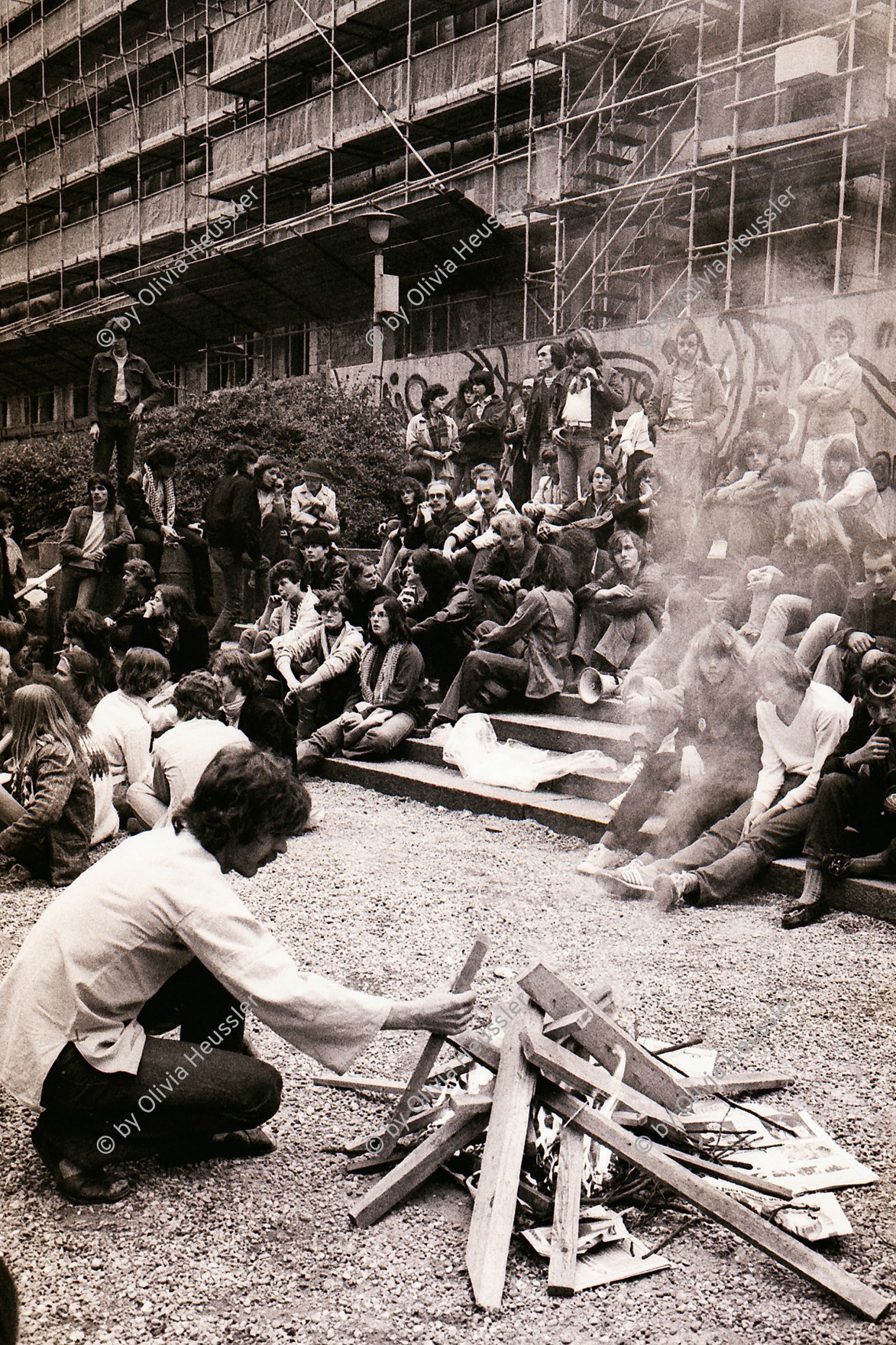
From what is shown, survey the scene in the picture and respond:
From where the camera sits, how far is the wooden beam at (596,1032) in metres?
3.74

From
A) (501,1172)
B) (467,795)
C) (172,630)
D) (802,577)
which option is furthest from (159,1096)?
(172,630)

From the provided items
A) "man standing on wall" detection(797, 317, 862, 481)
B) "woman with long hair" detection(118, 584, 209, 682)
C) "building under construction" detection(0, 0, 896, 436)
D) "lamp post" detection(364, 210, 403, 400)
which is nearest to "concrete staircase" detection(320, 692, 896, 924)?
"woman with long hair" detection(118, 584, 209, 682)

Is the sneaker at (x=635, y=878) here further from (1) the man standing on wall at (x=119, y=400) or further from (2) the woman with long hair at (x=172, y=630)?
(1) the man standing on wall at (x=119, y=400)

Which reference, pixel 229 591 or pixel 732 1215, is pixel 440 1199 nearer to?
pixel 732 1215

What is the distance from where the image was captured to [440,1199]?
359 cm

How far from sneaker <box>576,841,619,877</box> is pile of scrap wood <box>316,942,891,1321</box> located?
2.75 meters

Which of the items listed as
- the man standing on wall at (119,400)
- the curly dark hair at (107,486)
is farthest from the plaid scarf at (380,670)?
the man standing on wall at (119,400)

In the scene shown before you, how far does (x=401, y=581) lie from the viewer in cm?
1076

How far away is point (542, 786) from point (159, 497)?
6946 millimetres

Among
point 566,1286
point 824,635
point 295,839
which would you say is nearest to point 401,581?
point 295,839

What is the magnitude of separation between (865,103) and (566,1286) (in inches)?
529

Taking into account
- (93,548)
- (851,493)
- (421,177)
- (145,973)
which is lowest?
(145,973)

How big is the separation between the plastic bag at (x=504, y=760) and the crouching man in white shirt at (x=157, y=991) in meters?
4.87

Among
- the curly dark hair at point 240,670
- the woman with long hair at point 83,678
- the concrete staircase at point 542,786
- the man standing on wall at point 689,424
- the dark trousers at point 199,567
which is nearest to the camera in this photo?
the concrete staircase at point 542,786
